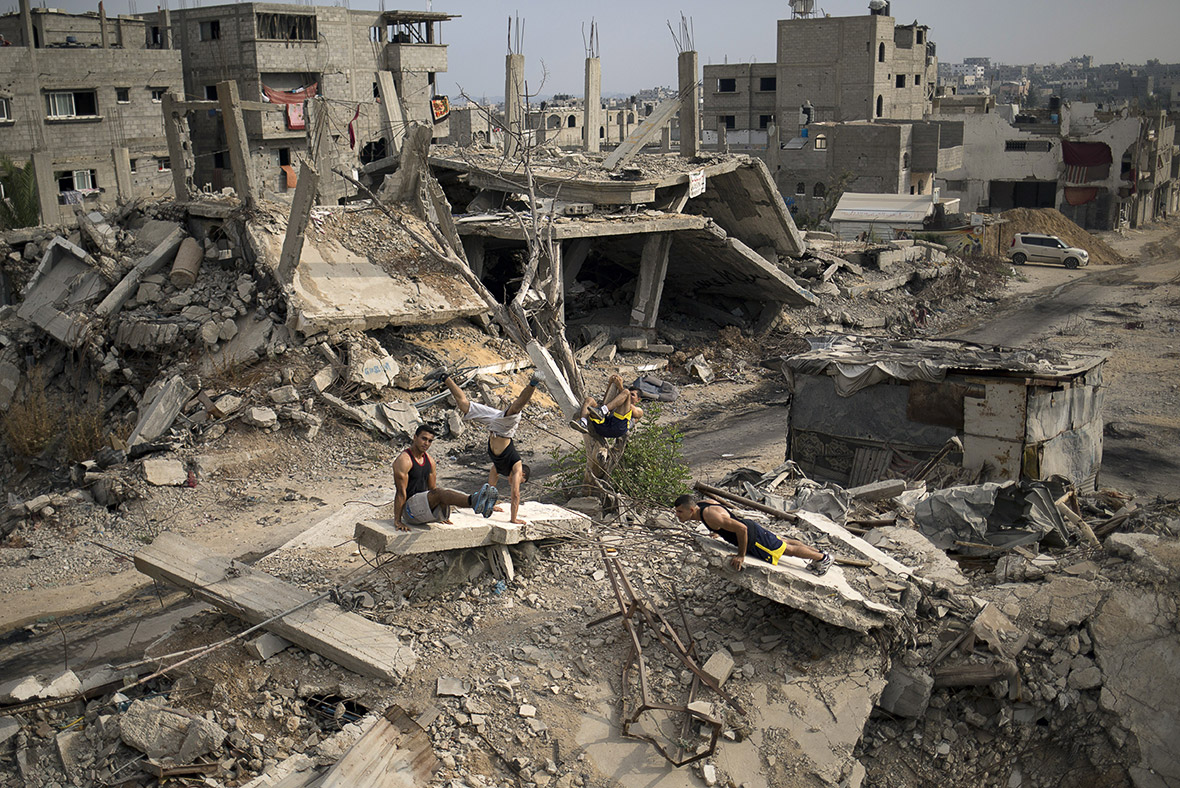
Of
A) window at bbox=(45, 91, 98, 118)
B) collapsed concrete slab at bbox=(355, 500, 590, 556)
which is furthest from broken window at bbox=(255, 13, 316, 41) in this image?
collapsed concrete slab at bbox=(355, 500, 590, 556)

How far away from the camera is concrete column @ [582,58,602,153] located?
22906mm

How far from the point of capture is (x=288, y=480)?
12656mm

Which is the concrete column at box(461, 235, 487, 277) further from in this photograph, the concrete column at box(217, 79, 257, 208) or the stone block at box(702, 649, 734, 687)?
the stone block at box(702, 649, 734, 687)

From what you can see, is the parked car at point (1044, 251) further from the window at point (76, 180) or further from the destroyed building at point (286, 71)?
the window at point (76, 180)

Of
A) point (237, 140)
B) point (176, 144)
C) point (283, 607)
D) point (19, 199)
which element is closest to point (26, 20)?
point (19, 199)

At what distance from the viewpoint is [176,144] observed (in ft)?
53.9

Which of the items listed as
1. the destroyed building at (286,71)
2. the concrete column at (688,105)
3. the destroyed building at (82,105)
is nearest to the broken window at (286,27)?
the destroyed building at (286,71)

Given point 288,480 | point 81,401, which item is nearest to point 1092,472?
point 288,480

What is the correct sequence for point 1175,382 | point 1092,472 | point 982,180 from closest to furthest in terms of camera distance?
point 1092,472
point 1175,382
point 982,180

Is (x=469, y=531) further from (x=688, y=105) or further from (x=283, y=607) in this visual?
(x=688, y=105)

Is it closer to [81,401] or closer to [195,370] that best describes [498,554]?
[195,370]

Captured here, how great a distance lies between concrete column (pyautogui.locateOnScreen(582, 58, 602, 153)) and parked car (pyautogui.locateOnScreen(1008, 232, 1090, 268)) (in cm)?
1683

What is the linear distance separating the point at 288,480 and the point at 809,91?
38204mm

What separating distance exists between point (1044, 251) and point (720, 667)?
3049cm
